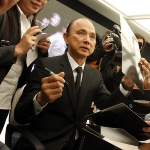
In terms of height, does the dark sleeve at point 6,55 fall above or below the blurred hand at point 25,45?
below

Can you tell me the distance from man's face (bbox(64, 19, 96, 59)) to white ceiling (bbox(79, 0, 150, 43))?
8.55 ft

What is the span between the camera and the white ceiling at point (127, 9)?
402cm

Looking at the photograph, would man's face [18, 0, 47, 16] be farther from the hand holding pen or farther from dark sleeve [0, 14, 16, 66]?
the hand holding pen

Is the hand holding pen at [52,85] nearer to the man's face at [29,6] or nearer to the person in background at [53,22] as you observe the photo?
the man's face at [29,6]

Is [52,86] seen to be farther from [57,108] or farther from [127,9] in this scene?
[127,9]

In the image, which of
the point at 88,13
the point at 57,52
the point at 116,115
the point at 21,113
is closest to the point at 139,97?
the point at 116,115

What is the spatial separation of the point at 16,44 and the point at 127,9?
3291mm

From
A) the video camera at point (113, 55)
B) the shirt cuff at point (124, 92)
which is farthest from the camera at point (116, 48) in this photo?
the shirt cuff at point (124, 92)

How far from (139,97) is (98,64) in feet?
1.76

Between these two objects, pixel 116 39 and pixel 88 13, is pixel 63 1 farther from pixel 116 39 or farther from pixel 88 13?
pixel 116 39

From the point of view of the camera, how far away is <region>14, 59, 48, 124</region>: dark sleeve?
48.0 inches

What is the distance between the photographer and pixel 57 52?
116 inches

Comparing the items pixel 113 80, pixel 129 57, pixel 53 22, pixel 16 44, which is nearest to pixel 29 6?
pixel 16 44

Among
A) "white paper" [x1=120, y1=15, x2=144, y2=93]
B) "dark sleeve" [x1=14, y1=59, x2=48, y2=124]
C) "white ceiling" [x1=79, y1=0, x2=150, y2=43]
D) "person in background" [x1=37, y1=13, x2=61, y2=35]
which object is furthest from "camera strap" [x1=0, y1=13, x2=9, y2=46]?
"white ceiling" [x1=79, y1=0, x2=150, y2=43]
